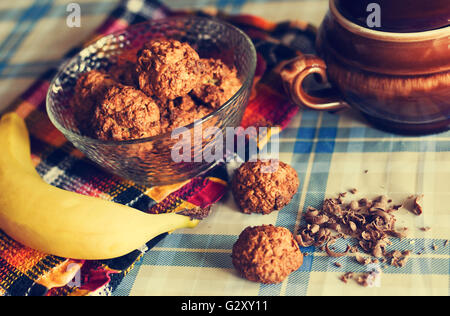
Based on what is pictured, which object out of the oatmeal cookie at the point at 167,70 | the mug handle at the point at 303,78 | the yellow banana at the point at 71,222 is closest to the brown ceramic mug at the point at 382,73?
the mug handle at the point at 303,78

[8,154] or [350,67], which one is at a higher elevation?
[350,67]

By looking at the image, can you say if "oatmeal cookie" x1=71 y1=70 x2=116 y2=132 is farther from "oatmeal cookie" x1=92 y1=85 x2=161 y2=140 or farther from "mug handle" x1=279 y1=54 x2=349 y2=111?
"mug handle" x1=279 y1=54 x2=349 y2=111

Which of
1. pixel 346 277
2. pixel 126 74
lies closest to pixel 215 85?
pixel 126 74

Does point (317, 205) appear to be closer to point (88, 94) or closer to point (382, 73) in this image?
point (382, 73)

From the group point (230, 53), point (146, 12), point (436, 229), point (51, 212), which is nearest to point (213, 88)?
point (230, 53)

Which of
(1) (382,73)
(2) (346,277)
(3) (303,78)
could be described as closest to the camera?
(2) (346,277)

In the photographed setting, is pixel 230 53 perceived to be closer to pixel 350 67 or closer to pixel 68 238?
pixel 350 67

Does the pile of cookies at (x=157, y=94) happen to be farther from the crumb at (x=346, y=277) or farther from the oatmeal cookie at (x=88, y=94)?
the crumb at (x=346, y=277)
